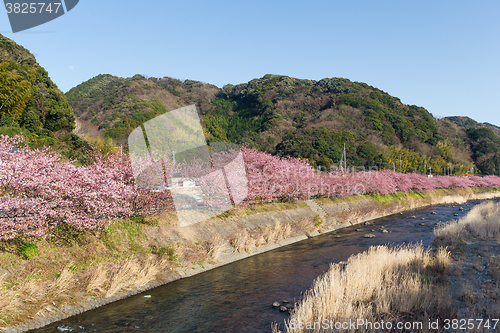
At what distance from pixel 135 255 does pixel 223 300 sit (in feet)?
17.9

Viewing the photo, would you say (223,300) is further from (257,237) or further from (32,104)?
(32,104)

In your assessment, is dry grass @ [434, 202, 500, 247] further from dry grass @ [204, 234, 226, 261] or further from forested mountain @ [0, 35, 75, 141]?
forested mountain @ [0, 35, 75, 141]

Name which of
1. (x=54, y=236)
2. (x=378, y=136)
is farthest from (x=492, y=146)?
(x=54, y=236)

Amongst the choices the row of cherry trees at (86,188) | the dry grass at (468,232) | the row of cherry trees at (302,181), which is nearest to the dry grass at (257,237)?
the row of cherry trees at (86,188)

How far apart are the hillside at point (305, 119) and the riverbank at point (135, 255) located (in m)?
59.6

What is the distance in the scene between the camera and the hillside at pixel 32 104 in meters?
38.3

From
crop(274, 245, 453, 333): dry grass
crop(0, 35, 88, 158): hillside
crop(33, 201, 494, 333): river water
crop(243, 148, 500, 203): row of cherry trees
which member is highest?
crop(0, 35, 88, 158): hillside

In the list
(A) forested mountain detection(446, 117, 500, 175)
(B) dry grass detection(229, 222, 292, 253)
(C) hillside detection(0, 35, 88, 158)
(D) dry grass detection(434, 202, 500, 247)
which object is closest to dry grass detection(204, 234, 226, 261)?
(B) dry grass detection(229, 222, 292, 253)

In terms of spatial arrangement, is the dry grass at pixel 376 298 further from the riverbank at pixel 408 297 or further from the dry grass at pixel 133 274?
the dry grass at pixel 133 274

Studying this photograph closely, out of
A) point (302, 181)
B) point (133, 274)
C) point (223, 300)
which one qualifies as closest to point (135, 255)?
point (133, 274)

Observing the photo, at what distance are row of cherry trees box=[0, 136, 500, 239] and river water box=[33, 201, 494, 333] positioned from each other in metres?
4.02

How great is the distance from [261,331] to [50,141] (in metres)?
37.6

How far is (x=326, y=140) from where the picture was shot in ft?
314

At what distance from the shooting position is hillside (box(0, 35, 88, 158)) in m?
38.3
